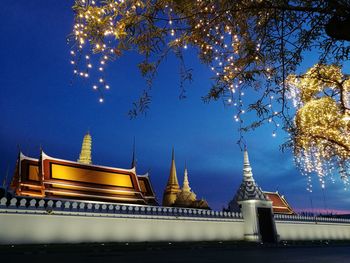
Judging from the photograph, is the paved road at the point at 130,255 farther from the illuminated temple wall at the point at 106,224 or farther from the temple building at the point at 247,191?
the temple building at the point at 247,191

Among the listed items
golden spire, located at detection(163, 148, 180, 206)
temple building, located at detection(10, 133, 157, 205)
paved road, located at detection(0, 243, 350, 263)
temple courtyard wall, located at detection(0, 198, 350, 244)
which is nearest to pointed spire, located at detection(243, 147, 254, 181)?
temple courtyard wall, located at detection(0, 198, 350, 244)

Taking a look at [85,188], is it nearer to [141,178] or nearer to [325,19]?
[141,178]

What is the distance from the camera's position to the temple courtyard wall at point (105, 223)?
10492 mm

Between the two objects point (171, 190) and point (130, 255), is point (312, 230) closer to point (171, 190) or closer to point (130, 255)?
point (130, 255)

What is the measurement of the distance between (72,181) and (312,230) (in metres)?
16.7

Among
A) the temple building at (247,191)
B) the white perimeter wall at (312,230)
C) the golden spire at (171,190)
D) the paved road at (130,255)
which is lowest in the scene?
the paved road at (130,255)

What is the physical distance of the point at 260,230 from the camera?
54.7 ft

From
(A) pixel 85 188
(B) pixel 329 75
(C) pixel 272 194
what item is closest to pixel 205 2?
(B) pixel 329 75

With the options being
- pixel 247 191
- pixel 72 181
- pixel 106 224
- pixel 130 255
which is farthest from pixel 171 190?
pixel 130 255

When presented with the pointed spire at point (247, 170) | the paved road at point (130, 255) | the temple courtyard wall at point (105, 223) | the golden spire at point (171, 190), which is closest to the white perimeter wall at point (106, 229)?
the temple courtyard wall at point (105, 223)

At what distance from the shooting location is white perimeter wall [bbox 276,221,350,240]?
18.8m

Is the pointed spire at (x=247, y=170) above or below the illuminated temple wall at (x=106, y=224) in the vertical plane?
above

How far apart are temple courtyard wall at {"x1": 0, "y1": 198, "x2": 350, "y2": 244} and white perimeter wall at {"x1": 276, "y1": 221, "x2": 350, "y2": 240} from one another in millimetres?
729

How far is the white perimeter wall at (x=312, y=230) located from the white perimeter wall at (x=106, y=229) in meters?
4.08
